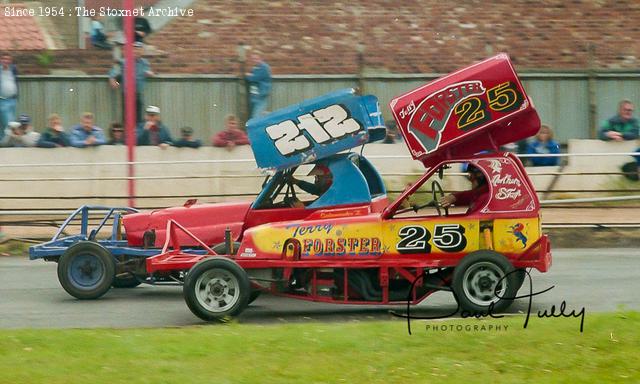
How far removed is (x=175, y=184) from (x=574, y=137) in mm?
8933

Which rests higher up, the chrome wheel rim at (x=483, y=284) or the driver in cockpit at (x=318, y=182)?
the driver in cockpit at (x=318, y=182)

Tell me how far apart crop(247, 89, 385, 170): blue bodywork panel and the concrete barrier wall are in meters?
6.19

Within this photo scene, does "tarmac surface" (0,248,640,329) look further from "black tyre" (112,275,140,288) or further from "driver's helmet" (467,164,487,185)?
"driver's helmet" (467,164,487,185)

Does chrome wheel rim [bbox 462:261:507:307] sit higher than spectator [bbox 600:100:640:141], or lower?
lower

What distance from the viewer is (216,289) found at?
476 inches

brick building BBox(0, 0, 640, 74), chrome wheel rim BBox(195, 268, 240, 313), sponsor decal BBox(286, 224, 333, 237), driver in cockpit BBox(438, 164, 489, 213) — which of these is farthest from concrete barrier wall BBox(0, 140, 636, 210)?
chrome wheel rim BBox(195, 268, 240, 313)

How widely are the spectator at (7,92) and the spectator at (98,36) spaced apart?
2954 millimetres

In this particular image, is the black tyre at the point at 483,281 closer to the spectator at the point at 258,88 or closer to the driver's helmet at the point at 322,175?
the driver's helmet at the point at 322,175

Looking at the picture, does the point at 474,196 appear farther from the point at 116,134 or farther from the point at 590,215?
the point at 116,134

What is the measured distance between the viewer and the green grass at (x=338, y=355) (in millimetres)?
8883

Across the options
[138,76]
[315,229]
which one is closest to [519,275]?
[315,229]

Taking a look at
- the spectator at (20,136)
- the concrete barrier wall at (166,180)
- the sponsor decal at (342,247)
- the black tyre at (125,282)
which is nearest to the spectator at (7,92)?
the spectator at (20,136)

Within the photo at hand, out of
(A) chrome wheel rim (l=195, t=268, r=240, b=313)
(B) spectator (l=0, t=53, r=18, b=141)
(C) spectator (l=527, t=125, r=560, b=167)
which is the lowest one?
(A) chrome wheel rim (l=195, t=268, r=240, b=313)

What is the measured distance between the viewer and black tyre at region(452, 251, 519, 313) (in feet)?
38.9
